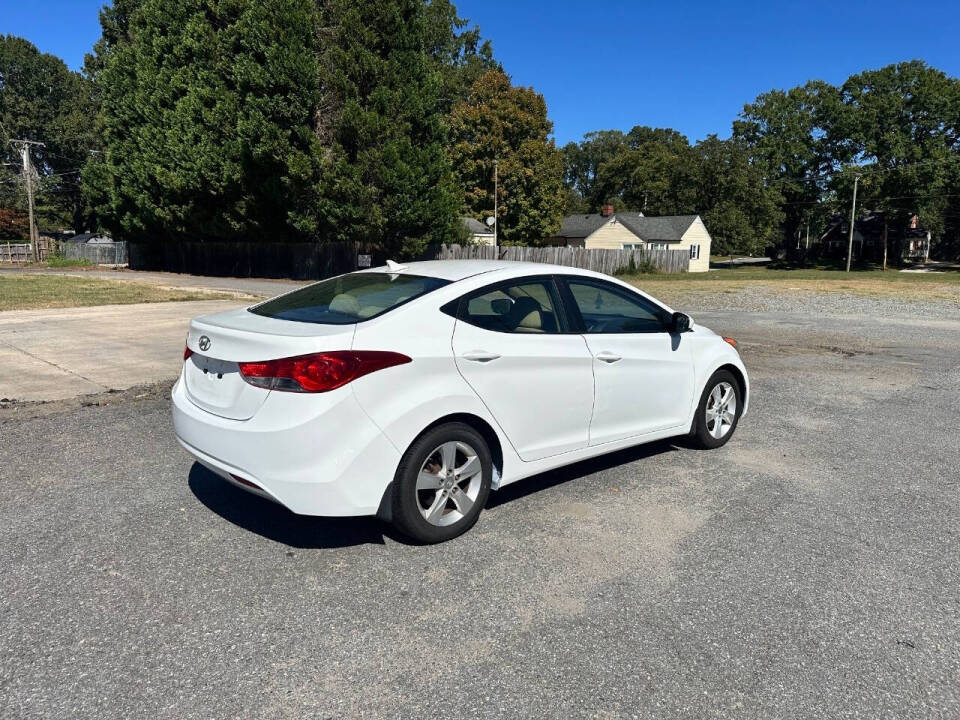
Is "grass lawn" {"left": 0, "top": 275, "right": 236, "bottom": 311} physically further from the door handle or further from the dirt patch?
the door handle

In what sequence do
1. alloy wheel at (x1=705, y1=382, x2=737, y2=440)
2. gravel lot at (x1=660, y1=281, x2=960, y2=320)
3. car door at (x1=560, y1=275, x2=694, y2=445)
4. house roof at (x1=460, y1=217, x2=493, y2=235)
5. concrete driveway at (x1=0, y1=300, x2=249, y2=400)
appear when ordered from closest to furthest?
car door at (x1=560, y1=275, x2=694, y2=445) < alloy wheel at (x1=705, y1=382, x2=737, y2=440) < concrete driveway at (x1=0, y1=300, x2=249, y2=400) < gravel lot at (x1=660, y1=281, x2=960, y2=320) < house roof at (x1=460, y1=217, x2=493, y2=235)

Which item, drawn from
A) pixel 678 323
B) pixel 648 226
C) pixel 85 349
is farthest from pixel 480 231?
pixel 678 323

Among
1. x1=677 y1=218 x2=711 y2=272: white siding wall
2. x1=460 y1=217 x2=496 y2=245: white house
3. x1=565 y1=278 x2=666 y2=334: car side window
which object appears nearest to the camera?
x1=565 y1=278 x2=666 y2=334: car side window

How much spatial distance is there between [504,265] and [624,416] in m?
1.34

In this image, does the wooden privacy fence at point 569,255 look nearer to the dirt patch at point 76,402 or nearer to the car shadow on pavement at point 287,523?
the dirt patch at point 76,402

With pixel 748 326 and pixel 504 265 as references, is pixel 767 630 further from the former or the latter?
pixel 748 326

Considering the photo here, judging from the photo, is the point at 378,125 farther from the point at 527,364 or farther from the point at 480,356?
the point at 480,356

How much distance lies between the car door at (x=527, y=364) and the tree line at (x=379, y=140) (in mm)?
27203

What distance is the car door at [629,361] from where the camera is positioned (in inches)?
176

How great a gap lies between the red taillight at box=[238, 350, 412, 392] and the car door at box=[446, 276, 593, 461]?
554mm

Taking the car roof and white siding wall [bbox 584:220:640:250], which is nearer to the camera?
the car roof

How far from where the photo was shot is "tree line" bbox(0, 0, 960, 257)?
1183 inches

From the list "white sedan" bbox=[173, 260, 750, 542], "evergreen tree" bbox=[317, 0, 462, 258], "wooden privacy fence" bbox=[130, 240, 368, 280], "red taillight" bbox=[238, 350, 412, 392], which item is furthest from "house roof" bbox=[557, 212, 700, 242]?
"red taillight" bbox=[238, 350, 412, 392]

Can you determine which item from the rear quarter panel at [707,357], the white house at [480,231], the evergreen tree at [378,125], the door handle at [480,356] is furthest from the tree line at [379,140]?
the door handle at [480,356]
